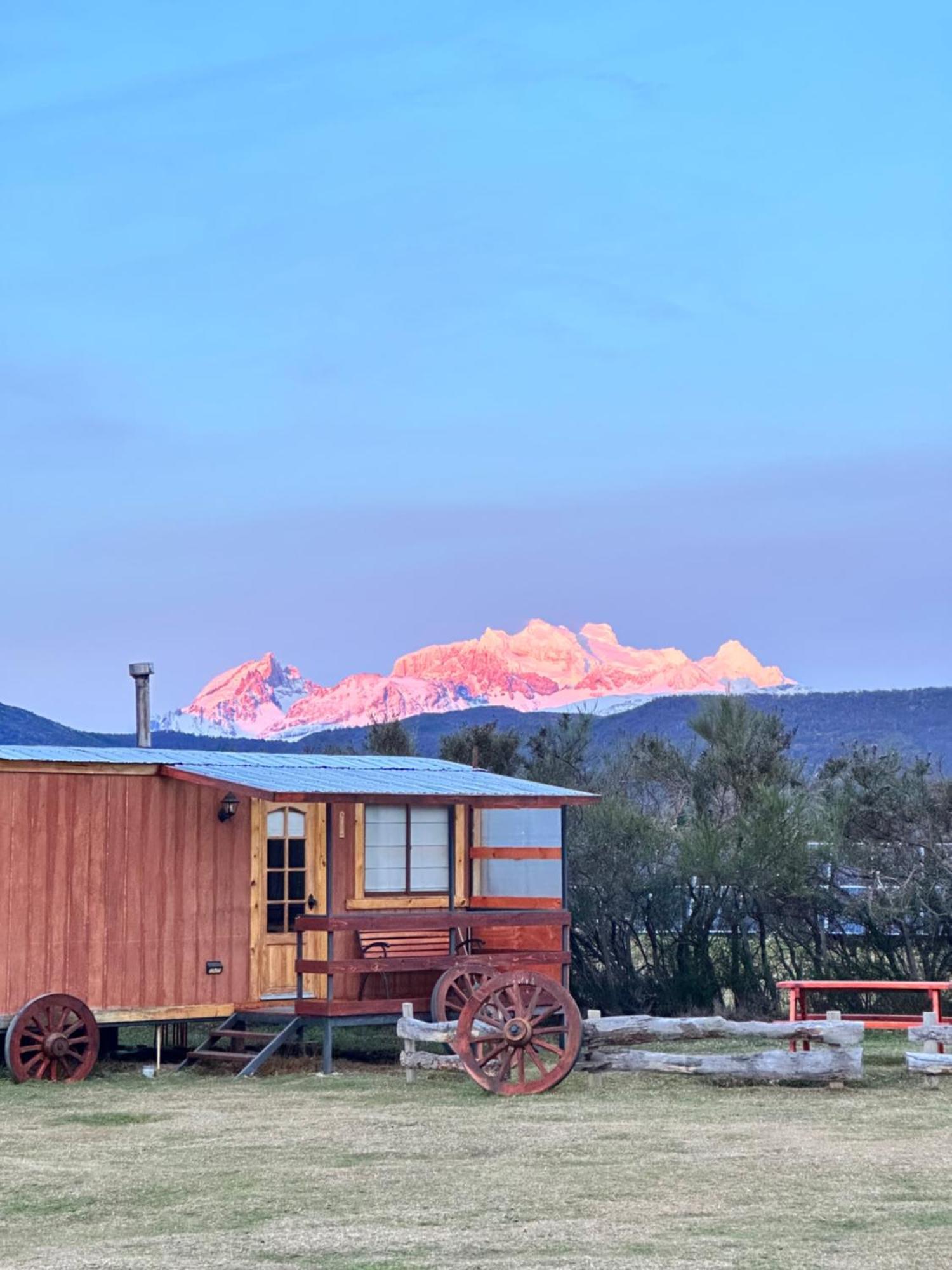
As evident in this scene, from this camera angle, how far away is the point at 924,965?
19703 mm

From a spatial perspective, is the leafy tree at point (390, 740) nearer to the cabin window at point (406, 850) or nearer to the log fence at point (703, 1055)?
the cabin window at point (406, 850)

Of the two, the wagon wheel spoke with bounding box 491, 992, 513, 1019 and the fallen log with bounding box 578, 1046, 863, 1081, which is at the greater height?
the wagon wheel spoke with bounding box 491, 992, 513, 1019

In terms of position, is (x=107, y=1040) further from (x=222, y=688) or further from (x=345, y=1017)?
(x=222, y=688)

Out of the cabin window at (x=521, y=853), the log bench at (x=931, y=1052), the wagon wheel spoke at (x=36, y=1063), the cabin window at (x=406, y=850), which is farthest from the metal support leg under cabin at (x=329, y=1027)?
the log bench at (x=931, y=1052)

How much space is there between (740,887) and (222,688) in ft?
191

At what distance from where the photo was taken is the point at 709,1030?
13016 millimetres

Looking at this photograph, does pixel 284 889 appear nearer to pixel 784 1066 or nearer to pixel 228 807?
pixel 228 807

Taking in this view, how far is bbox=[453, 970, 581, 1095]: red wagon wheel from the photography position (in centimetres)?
1248

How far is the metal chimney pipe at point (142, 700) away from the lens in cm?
1911

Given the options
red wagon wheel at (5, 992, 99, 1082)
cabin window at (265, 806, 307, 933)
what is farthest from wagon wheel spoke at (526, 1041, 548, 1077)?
red wagon wheel at (5, 992, 99, 1082)

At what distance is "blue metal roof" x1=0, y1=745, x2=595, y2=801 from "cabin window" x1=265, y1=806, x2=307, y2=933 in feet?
1.45

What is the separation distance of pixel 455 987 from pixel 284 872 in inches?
77.1

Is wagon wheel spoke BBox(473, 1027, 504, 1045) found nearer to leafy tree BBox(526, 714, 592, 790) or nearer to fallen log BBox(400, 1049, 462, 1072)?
fallen log BBox(400, 1049, 462, 1072)

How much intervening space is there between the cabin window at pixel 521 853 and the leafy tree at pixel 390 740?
11.0 m
